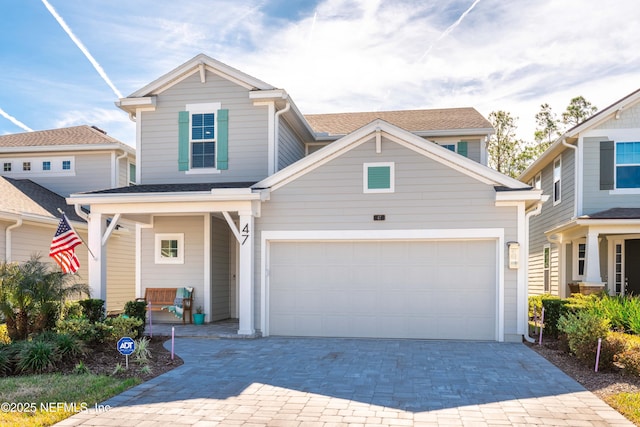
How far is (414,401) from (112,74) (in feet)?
44.8

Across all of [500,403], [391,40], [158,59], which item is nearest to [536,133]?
[391,40]

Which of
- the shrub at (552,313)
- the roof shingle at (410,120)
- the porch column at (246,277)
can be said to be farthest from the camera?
the roof shingle at (410,120)

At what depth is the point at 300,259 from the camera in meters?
12.3

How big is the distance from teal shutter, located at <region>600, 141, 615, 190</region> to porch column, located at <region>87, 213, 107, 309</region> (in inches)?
504

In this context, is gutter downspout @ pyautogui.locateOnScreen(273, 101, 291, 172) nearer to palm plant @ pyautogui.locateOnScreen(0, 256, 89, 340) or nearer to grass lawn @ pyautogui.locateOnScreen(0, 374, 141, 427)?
palm plant @ pyautogui.locateOnScreen(0, 256, 89, 340)

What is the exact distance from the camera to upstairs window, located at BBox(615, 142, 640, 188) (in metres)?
14.8

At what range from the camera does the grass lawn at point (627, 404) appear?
6164mm

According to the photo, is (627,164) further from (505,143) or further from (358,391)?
(505,143)

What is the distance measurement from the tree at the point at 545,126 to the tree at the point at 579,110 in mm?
988

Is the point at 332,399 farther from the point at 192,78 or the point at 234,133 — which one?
the point at 192,78

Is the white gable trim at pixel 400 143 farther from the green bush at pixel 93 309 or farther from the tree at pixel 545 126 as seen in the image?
the tree at pixel 545 126

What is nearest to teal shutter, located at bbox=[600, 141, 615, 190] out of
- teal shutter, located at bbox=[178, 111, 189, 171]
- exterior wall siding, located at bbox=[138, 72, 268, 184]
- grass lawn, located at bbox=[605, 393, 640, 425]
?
exterior wall siding, located at bbox=[138, 72, 268, 184]

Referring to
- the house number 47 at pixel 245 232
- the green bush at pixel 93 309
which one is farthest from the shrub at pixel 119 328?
the house number 47 at pixel 245 232

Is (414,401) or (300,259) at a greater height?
(300,259)
